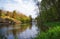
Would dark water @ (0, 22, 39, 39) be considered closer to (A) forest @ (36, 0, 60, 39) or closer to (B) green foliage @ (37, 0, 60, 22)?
(A) forest @ (36, 0, 60, 39)

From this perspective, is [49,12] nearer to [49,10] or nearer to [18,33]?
[49,10]

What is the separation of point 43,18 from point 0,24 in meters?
15.9

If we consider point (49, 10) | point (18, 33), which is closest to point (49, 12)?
point (49, 10)

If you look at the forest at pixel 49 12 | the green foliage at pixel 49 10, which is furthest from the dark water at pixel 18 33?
the green foliage at pixel 49 10

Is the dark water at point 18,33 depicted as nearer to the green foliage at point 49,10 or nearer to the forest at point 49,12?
the forest at point 49,12

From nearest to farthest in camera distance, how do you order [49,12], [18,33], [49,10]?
1. [18,33]
2. [49,10]
3. [49,12]

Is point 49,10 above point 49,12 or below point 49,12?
above

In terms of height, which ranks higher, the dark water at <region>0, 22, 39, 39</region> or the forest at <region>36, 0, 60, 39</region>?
the forest at <region>36, 0, 60, 39</region>

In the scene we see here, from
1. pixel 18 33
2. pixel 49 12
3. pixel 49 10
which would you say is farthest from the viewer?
pixel 49 12

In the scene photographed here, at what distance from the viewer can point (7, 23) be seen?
4547cm

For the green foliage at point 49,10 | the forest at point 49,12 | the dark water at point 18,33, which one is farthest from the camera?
the green foliage at point 49,10

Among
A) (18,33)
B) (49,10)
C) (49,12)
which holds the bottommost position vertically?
(18,33)

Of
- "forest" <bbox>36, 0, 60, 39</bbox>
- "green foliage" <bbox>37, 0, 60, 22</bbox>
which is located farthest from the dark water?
"green foliage" <bbox>37, 0, 60, 22</bbox>

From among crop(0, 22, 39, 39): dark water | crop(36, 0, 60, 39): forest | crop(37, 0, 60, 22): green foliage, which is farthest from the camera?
crop(37, 0, 60, 22): green foliage
